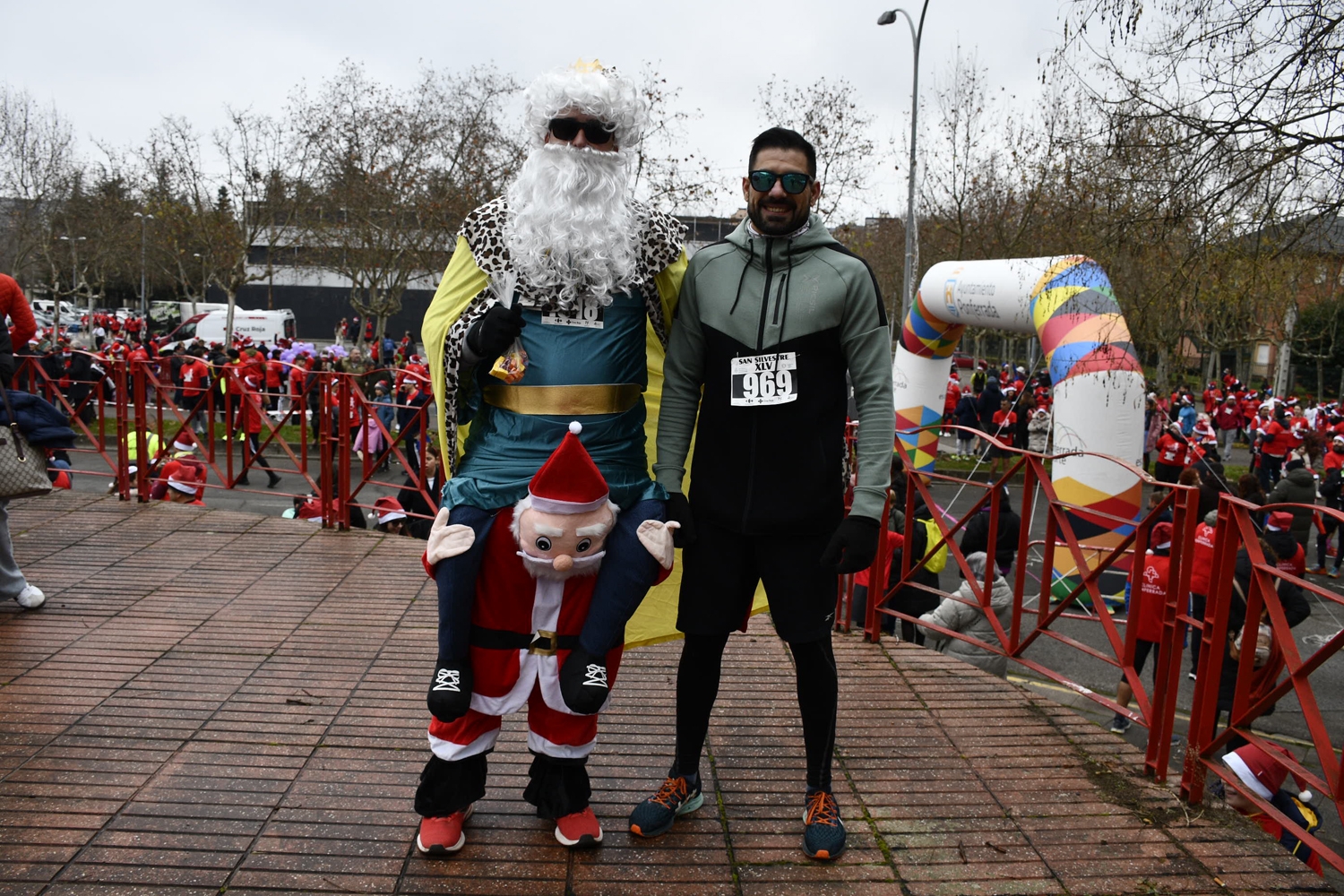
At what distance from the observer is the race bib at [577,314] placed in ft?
9.01

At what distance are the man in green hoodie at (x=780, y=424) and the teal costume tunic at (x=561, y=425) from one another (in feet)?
0.53

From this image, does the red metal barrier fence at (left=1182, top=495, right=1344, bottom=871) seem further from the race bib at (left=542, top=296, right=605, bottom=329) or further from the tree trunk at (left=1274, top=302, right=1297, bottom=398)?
the tree trunk at (left=1274, top=302, right=1297, bottom=398)

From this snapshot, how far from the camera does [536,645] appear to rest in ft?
9.07

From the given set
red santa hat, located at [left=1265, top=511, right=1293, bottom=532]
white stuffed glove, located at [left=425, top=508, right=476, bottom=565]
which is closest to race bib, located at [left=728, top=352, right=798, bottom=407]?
white stuffed glove, located at [left=425, top=508, right=476, bottom=565]

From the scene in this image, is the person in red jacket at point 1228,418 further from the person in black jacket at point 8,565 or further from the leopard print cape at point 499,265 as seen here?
the person in black jacket at point 8,565

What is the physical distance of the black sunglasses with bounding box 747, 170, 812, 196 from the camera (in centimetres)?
275

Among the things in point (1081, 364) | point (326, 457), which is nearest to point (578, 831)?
point (326, 457)

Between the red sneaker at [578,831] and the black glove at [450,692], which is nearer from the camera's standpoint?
the black glove at [450,692]

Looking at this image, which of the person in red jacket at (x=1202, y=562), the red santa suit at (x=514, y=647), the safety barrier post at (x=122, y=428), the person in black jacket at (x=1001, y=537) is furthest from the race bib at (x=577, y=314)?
the safety barrier post at (x=122, y=428)

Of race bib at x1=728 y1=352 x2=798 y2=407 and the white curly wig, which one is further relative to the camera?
race bib at x1=728 y1=352 x2=798 y2=407

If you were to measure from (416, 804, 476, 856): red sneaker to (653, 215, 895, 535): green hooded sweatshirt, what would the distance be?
1.11 m

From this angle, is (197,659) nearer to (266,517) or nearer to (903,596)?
(266,517)

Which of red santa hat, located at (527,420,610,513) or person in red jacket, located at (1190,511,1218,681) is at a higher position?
red santa hat, located at (527,420,610,513)

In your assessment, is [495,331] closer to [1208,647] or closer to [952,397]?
[1208,647]
